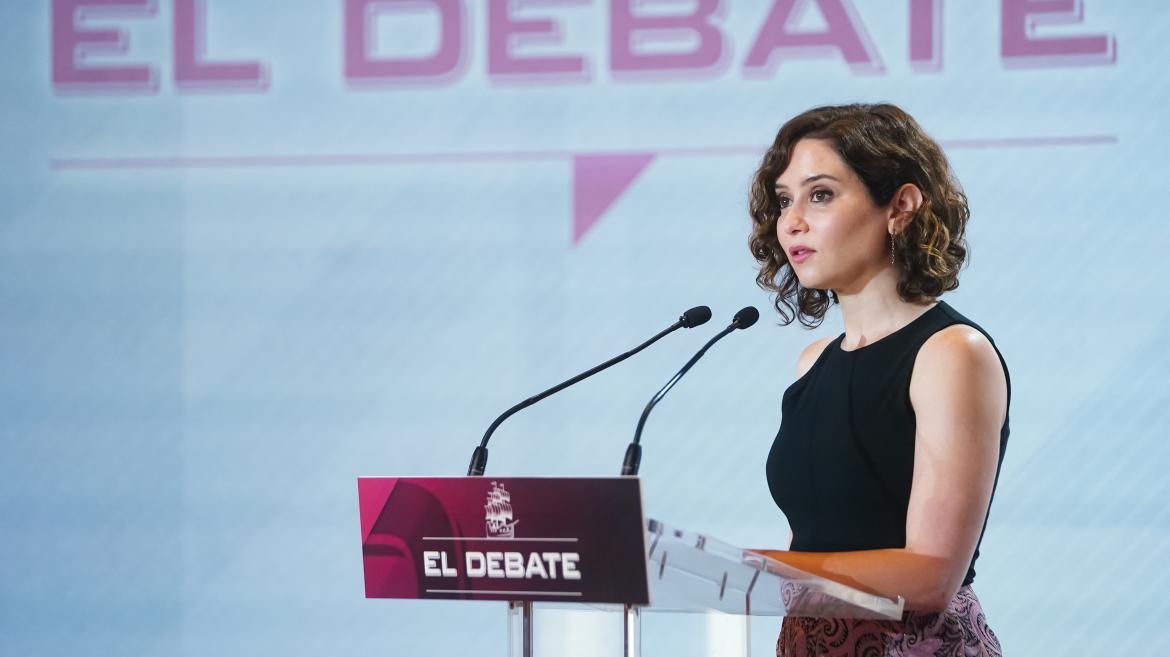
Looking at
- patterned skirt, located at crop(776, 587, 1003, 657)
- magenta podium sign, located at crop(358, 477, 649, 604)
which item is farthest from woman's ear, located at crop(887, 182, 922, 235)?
magenta podium sign, located at crop(358, 477, 649, 604)

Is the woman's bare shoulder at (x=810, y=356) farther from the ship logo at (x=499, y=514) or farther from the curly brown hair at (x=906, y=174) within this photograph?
the ship logo at (x=499, y=514)

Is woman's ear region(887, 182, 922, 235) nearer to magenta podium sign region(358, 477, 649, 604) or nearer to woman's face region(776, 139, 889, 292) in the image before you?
woman's face region(776, 139, 889, 292)

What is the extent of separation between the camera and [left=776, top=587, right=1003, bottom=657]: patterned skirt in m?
1.52

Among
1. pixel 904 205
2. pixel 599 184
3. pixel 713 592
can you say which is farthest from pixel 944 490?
pixel 599 184

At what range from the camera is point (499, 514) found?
4.16 feet

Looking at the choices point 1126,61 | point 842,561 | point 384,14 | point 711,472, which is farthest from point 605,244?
point 842,561

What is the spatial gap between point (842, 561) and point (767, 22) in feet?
6.05

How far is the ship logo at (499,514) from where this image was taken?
1.26 metres

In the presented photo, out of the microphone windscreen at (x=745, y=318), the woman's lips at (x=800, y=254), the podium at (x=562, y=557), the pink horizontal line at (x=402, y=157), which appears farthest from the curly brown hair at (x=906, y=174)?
the pink horizontal line at (x=402, y=157)

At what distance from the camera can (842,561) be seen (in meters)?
1.41

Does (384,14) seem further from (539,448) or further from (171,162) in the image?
(539,448)

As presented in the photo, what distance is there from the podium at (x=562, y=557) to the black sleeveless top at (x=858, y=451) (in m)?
0.24

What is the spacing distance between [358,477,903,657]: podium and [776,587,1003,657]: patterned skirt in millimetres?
212

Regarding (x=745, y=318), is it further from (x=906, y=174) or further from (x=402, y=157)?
(x=402, y=157)
